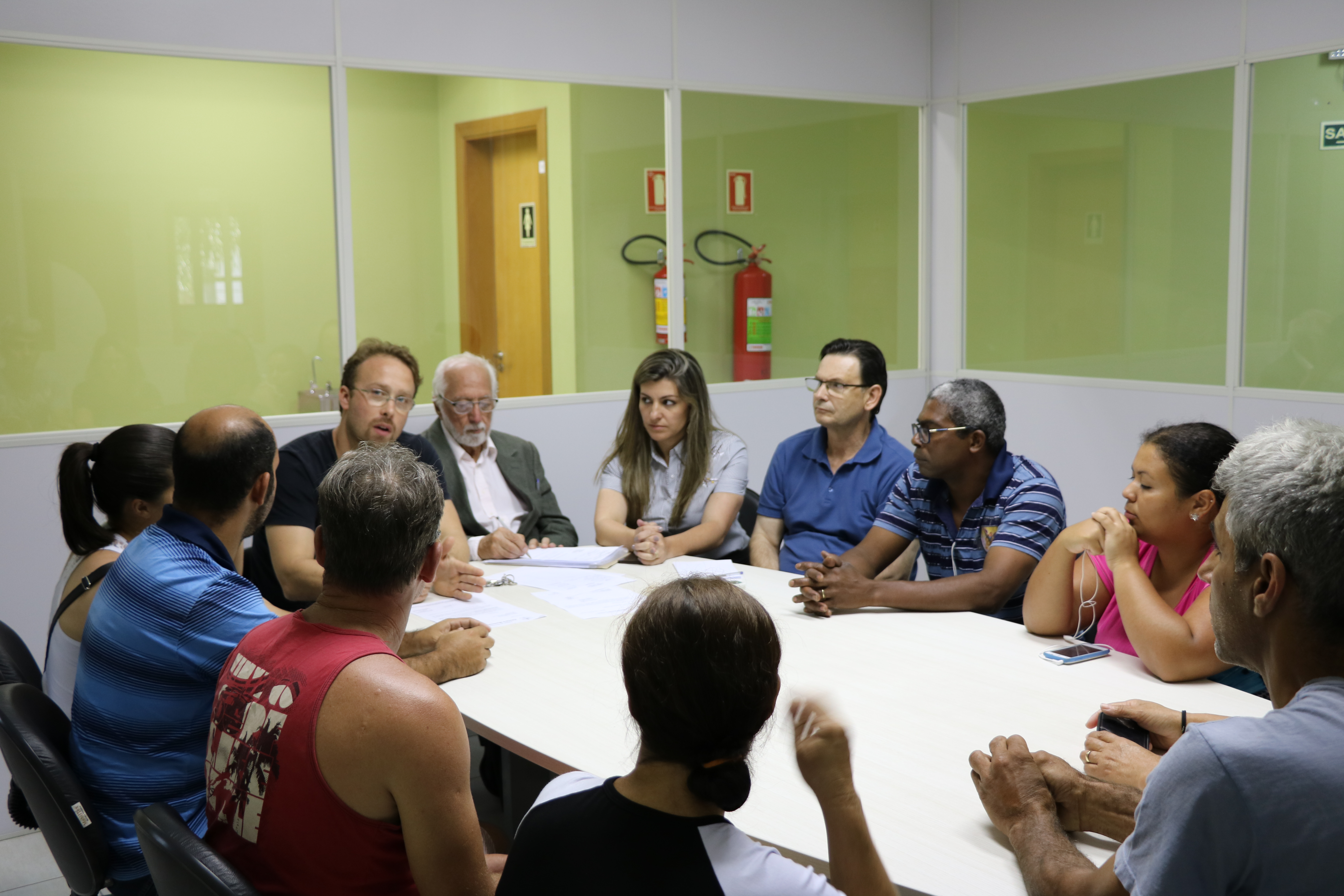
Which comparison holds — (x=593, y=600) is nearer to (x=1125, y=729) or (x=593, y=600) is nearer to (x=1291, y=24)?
(x=1125, y=729)

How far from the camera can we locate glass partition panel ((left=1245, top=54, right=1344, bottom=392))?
434 cm

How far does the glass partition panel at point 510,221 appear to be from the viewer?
439 cm

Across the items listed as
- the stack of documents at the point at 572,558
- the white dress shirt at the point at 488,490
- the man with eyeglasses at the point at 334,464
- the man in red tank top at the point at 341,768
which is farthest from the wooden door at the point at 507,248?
the man in red tank top at the point at 341,768

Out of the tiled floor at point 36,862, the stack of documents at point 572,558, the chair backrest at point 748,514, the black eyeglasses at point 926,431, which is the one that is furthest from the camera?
the chair backrest at point 748,514

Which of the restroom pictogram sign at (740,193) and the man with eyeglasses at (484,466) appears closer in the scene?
the man with eyeglasses at (484,466)

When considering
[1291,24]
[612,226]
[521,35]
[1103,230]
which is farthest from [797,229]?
[1291,24]

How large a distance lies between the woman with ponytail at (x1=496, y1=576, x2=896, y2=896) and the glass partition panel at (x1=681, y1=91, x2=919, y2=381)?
13.3 ft

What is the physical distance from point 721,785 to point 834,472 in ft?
8.69

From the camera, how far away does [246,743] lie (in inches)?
59.7

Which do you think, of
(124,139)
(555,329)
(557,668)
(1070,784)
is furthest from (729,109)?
(1070,784)

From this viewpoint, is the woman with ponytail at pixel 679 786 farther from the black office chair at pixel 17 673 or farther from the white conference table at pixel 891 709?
the black office chair at pixel 17 673

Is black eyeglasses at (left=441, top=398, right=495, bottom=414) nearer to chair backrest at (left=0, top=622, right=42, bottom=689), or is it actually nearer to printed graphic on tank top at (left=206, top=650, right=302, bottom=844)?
chair backrest at (left=0, top=622, right=42, bottom=689)

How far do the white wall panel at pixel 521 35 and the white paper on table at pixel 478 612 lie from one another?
2.35 meters

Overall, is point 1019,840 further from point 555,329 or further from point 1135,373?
point 1135,373
